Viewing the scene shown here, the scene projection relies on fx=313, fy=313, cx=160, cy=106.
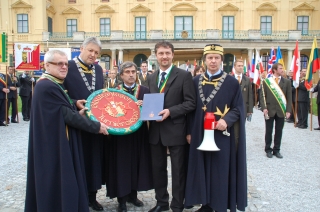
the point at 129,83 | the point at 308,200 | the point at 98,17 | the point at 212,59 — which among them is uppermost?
the point at 98,17

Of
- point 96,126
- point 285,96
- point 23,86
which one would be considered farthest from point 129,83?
point 23,86

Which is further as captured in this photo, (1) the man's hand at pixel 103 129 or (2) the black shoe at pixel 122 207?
(2) the black shoe at pixel 122 207

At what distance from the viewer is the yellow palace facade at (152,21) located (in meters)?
36.6

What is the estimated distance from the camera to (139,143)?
4.18 meters

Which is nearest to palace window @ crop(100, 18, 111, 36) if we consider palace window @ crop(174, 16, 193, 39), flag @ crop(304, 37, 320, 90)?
palace window @ crop(174, 16, 193, 39)

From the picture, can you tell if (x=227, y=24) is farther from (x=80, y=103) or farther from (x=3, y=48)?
(x=80, y=103)

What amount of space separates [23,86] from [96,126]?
36.0 ft

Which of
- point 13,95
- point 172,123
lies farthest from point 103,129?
point 13,95

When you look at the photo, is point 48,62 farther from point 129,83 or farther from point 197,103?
point 197,103

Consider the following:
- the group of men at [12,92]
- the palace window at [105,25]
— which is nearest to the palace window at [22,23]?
the palace window at [105,25]

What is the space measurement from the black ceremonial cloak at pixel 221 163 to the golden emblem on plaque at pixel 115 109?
900 millimetres

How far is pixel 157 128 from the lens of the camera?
3.93 metres

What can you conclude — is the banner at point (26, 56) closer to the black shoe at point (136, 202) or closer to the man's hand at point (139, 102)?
the black shoe at point (136, 202)

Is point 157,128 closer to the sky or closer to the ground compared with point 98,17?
closer to the ground
